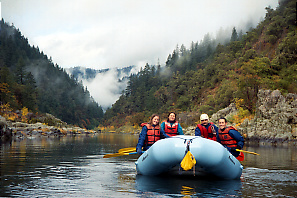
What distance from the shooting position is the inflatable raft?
8438mm

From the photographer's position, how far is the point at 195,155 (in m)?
8.38

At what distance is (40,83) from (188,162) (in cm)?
13560

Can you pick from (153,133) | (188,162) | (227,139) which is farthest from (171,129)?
(188,162)

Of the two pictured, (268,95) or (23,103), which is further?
(23,103)

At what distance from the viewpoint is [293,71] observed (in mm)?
47062

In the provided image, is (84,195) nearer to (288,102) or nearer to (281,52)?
(288,102)

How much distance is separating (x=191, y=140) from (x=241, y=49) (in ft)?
285

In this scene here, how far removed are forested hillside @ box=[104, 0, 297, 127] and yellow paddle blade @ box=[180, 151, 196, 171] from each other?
3929cm

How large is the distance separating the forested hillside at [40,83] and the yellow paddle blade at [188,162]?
6952cm

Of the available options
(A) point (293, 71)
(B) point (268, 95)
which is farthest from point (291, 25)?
(B) point (268, 95)

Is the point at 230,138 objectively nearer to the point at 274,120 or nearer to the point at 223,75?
the point at 274,120

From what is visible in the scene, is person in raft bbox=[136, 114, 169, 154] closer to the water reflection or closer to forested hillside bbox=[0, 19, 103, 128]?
the water reflection

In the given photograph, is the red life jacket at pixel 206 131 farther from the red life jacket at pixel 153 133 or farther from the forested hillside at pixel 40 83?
the forested hillside at pixel 40 83

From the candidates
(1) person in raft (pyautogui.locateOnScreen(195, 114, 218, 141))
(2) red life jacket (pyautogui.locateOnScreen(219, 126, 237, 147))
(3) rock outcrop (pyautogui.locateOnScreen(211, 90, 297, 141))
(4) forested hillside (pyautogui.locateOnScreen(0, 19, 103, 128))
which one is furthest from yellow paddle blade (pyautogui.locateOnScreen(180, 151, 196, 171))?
(4) forested hillside (pyautogui.locateOnScreen(0, 19, 103, 128))
